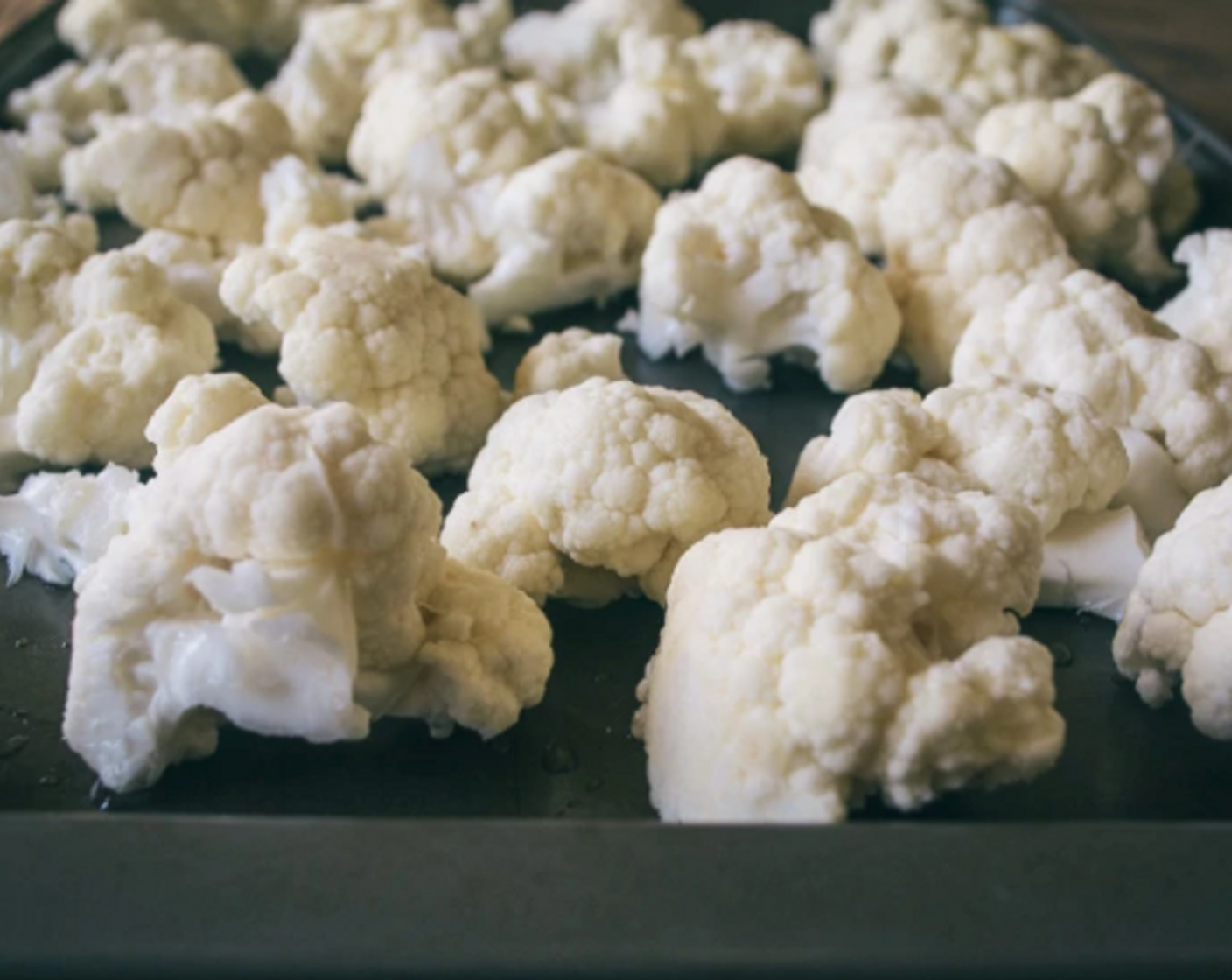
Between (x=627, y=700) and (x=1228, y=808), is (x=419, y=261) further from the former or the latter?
(x=1228, y=808)

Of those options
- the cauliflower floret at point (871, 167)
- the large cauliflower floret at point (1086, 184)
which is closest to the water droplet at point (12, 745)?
the cauliflower floret at point (871, 167)

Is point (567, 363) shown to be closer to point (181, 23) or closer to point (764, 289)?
point (764, 289)

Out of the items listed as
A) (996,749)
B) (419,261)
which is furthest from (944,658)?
(419,261)

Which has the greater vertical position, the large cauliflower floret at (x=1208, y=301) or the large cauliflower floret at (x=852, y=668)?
the large cauliflower floret at (x=852, y=668)

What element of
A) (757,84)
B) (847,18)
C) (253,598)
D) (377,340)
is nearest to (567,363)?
(377,340)

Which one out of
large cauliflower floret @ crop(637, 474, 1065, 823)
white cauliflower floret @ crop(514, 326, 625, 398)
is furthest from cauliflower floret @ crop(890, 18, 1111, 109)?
large cauliflower floret @ crop(637, 474, 1065, 823)

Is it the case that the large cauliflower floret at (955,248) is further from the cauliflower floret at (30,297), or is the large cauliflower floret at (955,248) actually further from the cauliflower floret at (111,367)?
the cauliflower floret at (30,297)

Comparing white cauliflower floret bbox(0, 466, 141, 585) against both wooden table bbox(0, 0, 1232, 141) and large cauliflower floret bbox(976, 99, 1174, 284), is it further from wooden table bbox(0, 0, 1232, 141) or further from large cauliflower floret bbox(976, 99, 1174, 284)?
wooden table bbox(0, 0, 1232, 141)
